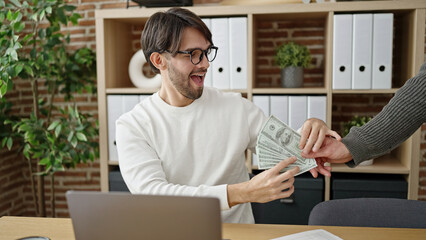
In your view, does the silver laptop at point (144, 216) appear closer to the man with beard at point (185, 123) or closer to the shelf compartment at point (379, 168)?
the man with beard at point (185, 123)

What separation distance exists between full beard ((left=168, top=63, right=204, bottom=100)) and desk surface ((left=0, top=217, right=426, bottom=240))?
1.94 ft

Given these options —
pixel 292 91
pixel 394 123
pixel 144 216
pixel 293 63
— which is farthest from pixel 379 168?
pixel 144 216

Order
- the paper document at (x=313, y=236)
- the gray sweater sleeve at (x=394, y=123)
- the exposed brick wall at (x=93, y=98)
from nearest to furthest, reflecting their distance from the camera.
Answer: the paper document at (x=313, y=236) → the gray sweater sleeve at (x=394, y=123) → the exposed brick wall at (x=93, y=98)

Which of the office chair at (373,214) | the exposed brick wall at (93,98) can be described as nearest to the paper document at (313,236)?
the office chair at (373,214)

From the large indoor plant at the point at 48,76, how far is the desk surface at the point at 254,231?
51.4 inches

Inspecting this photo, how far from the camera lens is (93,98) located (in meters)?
3.23

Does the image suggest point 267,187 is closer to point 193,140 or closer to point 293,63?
point 193,140

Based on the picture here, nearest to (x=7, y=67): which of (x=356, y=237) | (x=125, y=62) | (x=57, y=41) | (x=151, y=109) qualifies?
(x=57, y=41)

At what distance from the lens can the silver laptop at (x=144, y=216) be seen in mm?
790

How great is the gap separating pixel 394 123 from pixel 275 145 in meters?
0.41

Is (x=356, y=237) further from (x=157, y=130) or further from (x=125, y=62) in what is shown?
(x=125, y=62)

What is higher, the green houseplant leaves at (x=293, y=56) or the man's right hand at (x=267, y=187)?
the green houseplant leaves at (x=293, y=56)

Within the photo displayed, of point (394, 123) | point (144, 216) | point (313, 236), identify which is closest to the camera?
point (144, 216)

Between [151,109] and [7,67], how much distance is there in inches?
47.4
